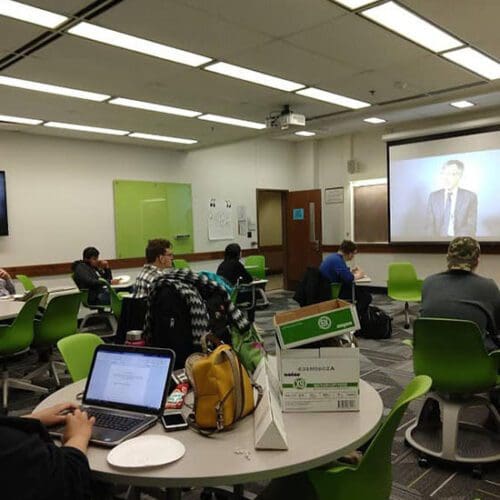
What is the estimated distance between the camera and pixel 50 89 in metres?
4.81

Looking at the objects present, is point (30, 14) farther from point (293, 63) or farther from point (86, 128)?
point (86, 128)

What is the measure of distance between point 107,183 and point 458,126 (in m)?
5.51

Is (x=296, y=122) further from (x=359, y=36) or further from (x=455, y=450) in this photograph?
(x=455, y=450)

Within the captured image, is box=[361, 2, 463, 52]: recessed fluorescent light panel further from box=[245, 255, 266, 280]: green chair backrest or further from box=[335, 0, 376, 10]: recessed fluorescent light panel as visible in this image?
box=[245, 255, 266, 280]: green chair backrest

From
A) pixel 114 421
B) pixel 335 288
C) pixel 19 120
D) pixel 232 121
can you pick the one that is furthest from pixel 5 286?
pixel 114 421

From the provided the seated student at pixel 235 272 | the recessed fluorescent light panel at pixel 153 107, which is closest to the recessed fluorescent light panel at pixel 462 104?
the recessed fluorescent light panel at pixel 153 107

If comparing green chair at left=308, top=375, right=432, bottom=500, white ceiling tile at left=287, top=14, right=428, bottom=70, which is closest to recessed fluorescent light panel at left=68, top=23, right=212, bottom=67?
white ceiling tile at left=287, top=14, right=428, bottom=70

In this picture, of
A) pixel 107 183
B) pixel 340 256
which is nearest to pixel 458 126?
pixel 340 256

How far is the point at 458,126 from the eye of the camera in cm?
741

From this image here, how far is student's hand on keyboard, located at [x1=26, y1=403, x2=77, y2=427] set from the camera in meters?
1.60

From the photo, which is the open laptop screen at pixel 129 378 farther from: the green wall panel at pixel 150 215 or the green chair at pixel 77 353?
the green wall panel at pixel 150 215

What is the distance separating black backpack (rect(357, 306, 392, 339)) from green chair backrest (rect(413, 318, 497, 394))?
297 centimetres

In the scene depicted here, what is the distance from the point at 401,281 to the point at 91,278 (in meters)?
3.97

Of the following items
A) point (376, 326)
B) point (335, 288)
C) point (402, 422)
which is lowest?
point (402, 422)
